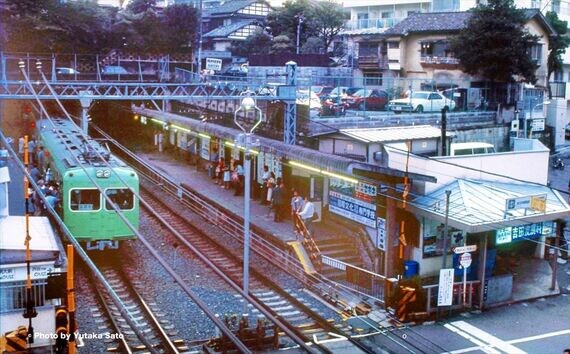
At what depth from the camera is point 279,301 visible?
13.9 metres

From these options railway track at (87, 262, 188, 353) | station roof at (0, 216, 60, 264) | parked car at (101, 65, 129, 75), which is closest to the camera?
station roof at (0, 216, 60, 264)

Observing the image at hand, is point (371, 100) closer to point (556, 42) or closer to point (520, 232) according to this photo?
point (556, 42)

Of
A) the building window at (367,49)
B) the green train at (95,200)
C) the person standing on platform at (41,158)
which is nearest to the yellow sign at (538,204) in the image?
the green train at (95,200)

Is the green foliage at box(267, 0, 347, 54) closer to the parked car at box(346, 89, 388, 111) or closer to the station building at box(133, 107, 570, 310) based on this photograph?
the parked car at box(346, 89, 388, 111)

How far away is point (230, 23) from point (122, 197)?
1134 inches

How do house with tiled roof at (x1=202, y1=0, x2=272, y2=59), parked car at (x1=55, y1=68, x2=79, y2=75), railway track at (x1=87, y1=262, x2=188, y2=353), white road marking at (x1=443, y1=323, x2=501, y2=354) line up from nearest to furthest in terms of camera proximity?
railway track at (x1=87, y1=262, x2=188, y2=353)
white road marking at (x1=443, y1=323, x2=501, y2=354)
parked car at (x1=55, y1=68, x2=79, y2=75)
house with tiled roof at (x1=202, y1=0, x2=272, y2=59)

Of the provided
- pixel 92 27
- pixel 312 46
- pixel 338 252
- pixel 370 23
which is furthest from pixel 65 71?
pixel 338 252

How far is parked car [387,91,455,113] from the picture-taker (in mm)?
27391

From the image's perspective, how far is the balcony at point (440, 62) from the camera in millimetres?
32500

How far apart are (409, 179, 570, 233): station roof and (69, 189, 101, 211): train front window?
7.05 metres

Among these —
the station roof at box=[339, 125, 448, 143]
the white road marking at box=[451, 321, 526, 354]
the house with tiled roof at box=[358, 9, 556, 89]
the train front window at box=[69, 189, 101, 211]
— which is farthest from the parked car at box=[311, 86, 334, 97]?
the white road marking at box=[451, 321, 526, 354]

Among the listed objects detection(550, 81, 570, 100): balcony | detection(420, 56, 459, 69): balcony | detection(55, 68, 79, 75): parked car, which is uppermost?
detection(420, 56, 459, 69): balcony

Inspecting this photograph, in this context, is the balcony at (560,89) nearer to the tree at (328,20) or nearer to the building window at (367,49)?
the building window at (367,49)

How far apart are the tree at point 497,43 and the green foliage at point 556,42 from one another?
650 cm
